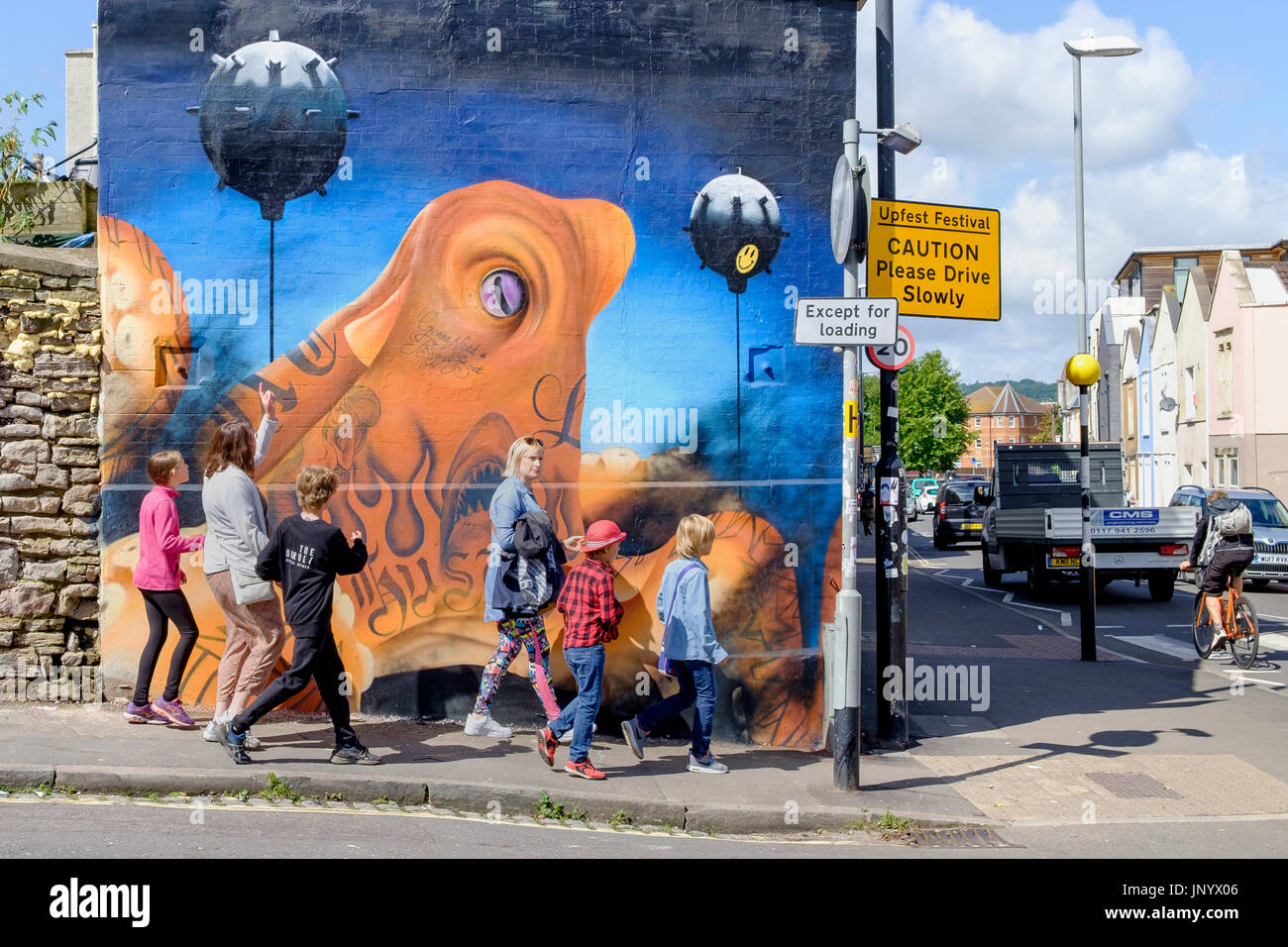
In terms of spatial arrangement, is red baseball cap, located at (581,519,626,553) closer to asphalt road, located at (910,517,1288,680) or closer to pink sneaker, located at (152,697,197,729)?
pink sneaker, located at (152,697,197,729)

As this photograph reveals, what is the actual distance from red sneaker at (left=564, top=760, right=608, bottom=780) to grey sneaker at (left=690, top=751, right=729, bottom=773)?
0.71 metres

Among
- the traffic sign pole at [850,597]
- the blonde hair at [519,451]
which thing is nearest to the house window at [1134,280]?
the traffic sign pole at [850,597]

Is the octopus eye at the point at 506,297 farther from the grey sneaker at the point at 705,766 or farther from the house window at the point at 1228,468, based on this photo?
the house window at the point at 1228,468

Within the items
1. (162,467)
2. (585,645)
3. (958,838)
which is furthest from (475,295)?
(958,838)

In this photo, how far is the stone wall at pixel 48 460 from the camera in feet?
28.0

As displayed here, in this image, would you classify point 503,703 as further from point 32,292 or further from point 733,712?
point 32,292

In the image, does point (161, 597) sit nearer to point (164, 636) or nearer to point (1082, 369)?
point (164, 636)

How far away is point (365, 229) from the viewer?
8625 mm

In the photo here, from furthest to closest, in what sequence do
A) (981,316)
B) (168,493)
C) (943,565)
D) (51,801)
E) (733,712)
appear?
(943,565)
(981,316)
(733,712)
(168,493)
(51,801)

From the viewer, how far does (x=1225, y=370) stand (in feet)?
125

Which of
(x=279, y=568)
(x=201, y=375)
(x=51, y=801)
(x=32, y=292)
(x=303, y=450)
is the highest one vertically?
(x=32, y=292)

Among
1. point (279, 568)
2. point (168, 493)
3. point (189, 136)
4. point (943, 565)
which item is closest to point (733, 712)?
point (279, 568)

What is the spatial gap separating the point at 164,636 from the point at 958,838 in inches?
→ 210

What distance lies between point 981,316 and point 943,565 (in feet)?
65.5
